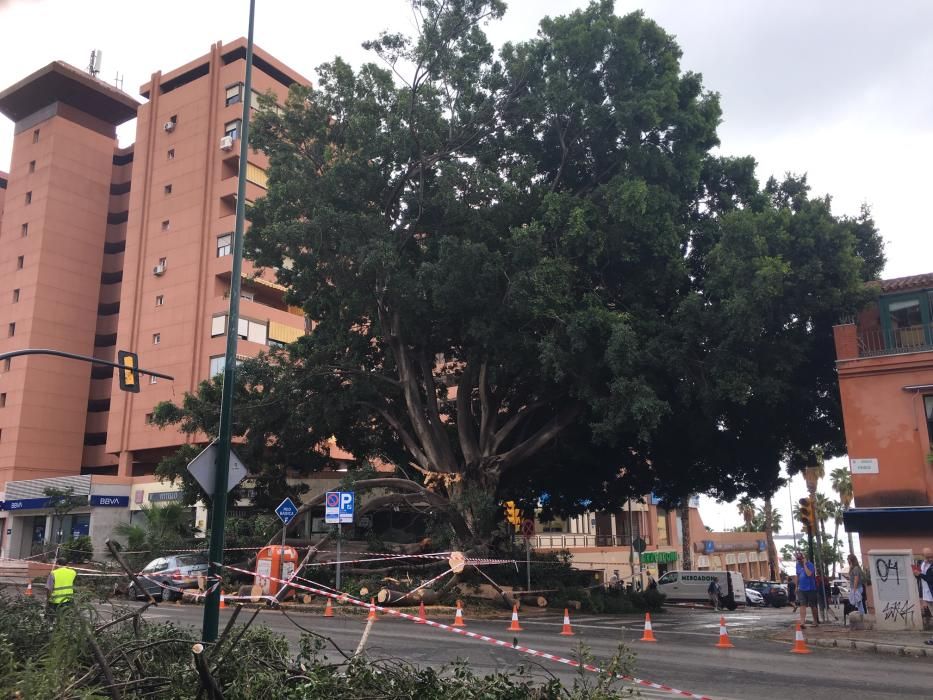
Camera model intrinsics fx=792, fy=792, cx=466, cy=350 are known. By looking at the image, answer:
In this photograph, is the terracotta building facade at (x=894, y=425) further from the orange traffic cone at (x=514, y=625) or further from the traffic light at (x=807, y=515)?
the orange traffic cone at (x=514, y=625)

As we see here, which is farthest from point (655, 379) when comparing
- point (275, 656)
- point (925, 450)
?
point (275, 656)

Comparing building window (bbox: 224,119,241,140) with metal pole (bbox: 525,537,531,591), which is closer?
metal pole (bbox: 525,537,531,591)

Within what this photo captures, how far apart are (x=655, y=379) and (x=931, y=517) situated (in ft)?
25.5

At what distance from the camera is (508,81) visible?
85.3ft

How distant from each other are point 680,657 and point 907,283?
46.7 feet

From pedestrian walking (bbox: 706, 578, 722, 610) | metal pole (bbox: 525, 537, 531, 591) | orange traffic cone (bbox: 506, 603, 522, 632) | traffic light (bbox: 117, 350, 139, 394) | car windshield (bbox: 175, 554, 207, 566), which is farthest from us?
pedestrian walking (bbox: 706, 578, 722, 610)

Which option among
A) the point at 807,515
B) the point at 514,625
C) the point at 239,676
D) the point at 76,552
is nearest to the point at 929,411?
the point at 807,515

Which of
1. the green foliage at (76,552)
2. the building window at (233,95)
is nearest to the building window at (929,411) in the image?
the green foliage at (76,552)

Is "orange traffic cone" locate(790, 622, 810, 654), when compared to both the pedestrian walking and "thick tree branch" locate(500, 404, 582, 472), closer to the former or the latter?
"thick tree branch" locate(500, 404, 582, 472)

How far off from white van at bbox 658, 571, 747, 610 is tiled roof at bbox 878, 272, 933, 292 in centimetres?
1971

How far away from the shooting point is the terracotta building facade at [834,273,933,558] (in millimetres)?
19297

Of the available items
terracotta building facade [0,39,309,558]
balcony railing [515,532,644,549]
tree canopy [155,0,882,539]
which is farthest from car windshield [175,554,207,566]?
balcony railing [515,532,644,549]

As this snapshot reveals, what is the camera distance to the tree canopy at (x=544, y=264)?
22.3 m

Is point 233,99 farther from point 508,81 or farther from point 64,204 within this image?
point 508,81
